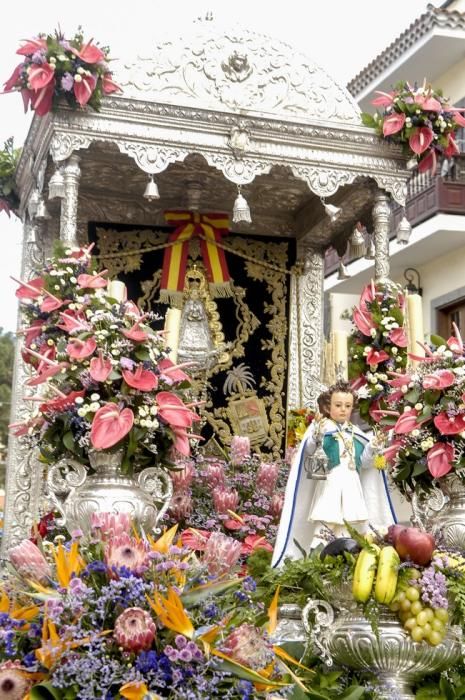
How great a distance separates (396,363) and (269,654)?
538 cm

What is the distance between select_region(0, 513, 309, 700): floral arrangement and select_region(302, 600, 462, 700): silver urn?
1056mm

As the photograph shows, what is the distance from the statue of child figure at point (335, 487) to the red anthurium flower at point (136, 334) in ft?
4.56

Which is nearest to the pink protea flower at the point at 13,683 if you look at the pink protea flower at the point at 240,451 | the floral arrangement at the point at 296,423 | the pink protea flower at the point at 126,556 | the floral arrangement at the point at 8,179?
the pink protea flower at the point at 126,556

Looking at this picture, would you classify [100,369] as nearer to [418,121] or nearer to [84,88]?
[84,88]

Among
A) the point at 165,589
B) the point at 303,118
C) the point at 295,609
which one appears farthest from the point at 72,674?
the point at 303,118

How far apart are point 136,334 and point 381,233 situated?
3431mm

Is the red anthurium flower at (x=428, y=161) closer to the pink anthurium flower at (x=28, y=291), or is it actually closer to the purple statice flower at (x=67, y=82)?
the purple statice flower at (x=67, y=82)

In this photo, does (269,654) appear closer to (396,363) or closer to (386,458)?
(386,458)

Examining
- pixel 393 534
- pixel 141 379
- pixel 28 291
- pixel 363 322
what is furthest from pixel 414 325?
pixel 393 534

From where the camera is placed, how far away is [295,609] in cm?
521

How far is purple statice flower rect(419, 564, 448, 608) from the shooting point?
4.37 m

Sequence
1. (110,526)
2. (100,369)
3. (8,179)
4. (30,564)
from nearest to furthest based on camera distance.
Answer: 1. (30,564)
2. (110,526)
3. (100,369)
4. (8,179)

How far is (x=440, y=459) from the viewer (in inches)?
246

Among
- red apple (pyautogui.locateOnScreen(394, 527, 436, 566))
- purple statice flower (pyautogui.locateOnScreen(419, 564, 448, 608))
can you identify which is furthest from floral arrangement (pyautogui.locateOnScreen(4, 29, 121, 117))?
purple statice flower (pyautogui.locateOnScreen(419, 564, 448, 608))
